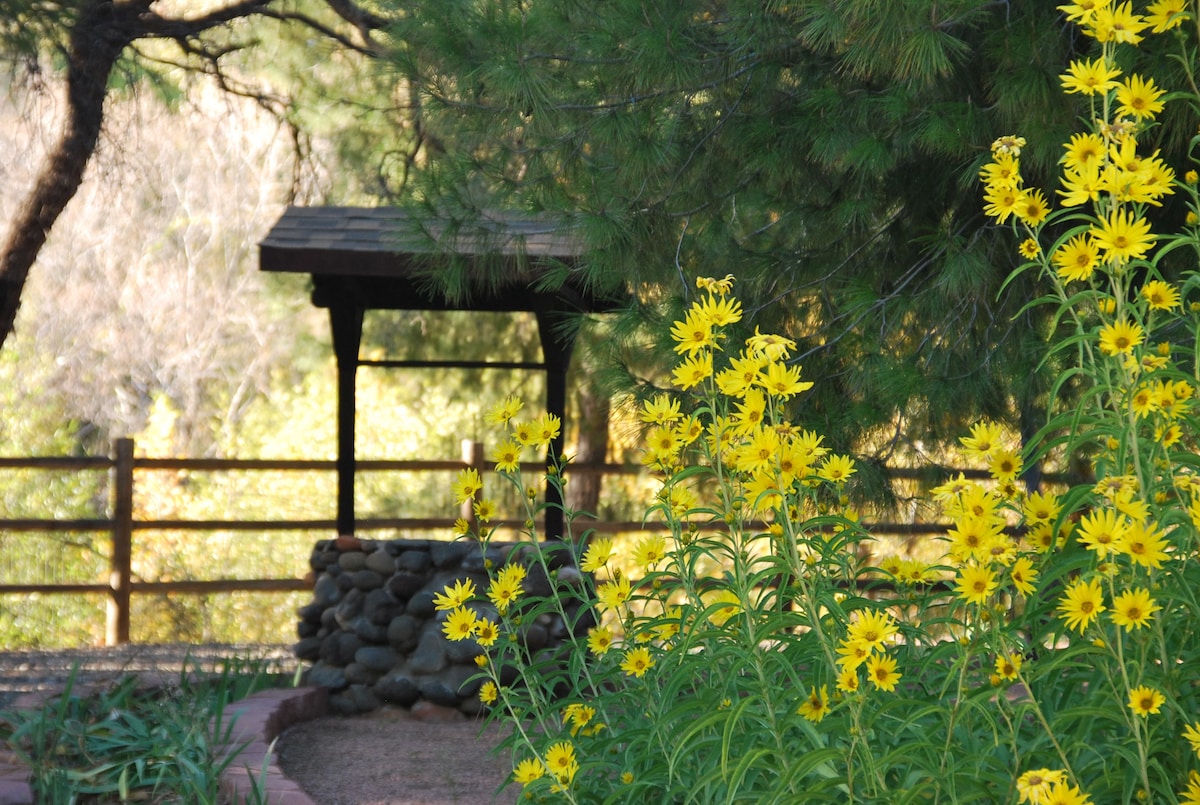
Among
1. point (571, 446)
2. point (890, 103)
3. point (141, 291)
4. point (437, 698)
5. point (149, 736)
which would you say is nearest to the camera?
point (890, 103)

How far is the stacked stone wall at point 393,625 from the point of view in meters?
5.62

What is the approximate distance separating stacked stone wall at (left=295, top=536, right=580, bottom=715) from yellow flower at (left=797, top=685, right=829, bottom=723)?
3.94 metres

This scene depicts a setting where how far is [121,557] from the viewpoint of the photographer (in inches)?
309

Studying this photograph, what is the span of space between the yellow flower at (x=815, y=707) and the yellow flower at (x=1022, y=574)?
0.30m

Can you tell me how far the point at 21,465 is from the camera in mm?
7766

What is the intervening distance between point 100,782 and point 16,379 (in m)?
12.8

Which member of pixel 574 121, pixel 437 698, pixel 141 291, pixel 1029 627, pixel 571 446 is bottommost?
pixel 437 698

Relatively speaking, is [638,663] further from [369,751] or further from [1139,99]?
[369,751]

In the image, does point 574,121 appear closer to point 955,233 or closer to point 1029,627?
point 955,233

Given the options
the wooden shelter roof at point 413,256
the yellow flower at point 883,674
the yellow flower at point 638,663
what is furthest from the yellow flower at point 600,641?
the wooden shelter roof at point 413,256

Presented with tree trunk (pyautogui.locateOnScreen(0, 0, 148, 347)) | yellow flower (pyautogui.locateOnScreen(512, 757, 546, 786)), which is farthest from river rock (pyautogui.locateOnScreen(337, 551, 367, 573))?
yellow flower (pyautogui.locateOnScreen(512, 757, 546, 786))

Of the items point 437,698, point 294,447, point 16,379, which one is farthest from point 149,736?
point 16,379

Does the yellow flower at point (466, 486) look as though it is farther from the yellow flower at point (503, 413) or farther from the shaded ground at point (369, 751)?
the shaded ground at point (369, 751)

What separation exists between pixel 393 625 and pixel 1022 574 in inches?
178
